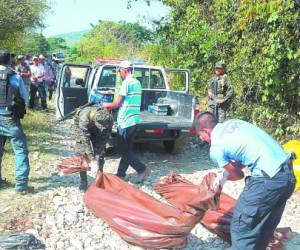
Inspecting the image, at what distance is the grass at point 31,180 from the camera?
500cm

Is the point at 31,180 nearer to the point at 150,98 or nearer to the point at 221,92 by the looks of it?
the point at 150,98

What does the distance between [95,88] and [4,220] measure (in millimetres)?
3777

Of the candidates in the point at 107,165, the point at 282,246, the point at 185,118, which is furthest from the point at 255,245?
the point at 185,118

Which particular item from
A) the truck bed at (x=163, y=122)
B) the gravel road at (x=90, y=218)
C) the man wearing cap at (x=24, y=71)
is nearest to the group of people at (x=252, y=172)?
the gravel road at (x=90, y=218)

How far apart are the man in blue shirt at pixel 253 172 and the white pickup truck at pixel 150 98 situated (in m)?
4.12

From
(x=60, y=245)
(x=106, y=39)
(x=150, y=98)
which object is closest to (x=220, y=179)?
(x=60, y=245)

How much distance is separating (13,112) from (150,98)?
3.84 meters

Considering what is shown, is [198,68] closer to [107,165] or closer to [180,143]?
[180,143]

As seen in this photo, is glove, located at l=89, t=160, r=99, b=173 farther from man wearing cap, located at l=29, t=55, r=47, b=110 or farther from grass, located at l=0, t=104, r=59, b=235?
man wearing cap, located at l=29, t=55, r=47, b=110

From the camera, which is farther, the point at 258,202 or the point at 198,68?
the point at 198,68

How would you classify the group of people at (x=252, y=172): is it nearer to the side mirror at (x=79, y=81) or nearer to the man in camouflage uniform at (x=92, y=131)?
the man in camouflage uniform at (x=92, y=131)

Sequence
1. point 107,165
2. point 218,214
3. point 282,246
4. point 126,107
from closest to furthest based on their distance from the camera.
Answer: point 282,246 → point 218,214 → point 126,107 → point 107,165

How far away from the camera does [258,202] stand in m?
3.46

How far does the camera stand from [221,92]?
860 cm
